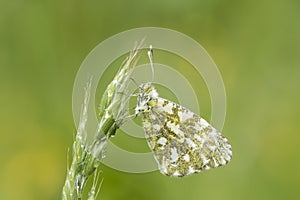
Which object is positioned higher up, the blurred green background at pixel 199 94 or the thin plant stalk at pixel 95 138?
the blurred green background at pixel 199 94

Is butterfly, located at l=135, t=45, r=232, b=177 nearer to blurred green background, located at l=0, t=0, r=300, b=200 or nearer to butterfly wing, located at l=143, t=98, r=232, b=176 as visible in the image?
butterfly wing, located at l=143, t=98, r=232, b=176

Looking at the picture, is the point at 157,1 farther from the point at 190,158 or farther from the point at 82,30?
the point at 190,158

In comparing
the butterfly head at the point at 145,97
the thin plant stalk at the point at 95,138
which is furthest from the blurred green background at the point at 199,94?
the thin plant stalk at the point at 95,138

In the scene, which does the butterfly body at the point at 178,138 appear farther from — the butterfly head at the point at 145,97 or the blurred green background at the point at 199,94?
the blurred green background at the point at 199,94

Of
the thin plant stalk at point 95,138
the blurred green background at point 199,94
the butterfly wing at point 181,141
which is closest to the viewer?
the thin plant stalk at point 95,138

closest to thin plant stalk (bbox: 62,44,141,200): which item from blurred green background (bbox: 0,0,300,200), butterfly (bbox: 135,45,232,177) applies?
butterfly (bbox: 135,45,232,177)

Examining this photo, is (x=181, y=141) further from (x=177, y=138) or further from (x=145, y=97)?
(x=145, y=97)
